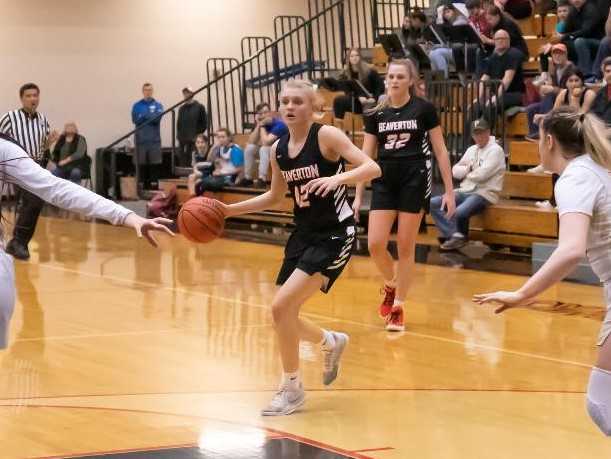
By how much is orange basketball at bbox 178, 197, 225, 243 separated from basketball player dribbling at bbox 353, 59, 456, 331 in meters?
2.29

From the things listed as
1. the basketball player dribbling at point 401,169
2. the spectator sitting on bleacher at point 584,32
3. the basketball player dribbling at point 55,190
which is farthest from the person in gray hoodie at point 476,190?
the basketball player dribbling at point 55,190

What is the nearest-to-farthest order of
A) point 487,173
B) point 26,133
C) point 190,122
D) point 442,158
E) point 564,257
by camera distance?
point 564,257, point 442,158, point 26,133, point 487,173, point 190,122

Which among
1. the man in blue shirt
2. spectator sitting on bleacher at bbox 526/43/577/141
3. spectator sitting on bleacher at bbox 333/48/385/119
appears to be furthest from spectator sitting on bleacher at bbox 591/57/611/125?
the man in blue shirt

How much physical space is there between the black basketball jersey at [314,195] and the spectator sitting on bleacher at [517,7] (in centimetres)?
1092

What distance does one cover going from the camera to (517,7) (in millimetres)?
16516

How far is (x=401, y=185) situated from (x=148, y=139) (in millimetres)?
12481

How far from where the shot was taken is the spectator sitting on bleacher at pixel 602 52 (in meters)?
13.7

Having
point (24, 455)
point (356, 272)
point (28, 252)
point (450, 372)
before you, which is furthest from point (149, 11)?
point (24, 455)

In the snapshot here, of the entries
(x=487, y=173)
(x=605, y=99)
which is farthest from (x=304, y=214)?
(x=487, y=173)

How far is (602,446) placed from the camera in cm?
536

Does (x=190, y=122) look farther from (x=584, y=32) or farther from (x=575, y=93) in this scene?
(x=575, y=93)

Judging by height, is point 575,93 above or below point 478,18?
below

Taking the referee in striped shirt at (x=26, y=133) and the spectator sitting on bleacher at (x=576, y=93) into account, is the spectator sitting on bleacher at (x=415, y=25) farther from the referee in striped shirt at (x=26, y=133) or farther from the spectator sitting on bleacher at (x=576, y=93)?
the referee in striped shirt at (x=26, y=133)

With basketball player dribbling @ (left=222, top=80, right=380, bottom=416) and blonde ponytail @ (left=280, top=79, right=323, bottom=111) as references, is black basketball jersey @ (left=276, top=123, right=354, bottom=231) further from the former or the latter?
blonde ponytail @ (left=280, top=79, right=323, bottom=111)
